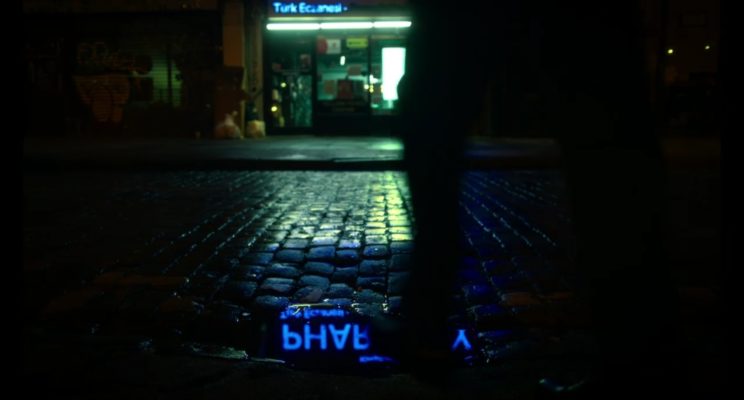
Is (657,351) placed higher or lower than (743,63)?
lower

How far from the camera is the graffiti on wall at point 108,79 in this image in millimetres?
16906

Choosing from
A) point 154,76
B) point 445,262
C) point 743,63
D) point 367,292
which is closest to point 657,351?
point 445,262

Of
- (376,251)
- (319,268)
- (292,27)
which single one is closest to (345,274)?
(319,268)

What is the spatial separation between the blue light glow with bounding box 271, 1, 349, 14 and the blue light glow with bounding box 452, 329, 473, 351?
1479cm

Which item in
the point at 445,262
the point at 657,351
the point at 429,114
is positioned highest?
the point at 429,114

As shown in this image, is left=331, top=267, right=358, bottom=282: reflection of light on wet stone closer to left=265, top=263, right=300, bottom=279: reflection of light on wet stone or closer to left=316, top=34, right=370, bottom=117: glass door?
left=265, top=263, right=300, bottom=279: reflection of light on wet stone

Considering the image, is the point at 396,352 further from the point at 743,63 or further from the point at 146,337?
the point at 743,63

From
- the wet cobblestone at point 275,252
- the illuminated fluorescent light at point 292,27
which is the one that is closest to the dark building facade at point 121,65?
the illuminated fluorescent light at point 292,27

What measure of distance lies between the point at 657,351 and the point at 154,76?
665 inches

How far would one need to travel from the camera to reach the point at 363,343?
2395 mm

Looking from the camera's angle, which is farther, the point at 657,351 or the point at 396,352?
the point at 396,352

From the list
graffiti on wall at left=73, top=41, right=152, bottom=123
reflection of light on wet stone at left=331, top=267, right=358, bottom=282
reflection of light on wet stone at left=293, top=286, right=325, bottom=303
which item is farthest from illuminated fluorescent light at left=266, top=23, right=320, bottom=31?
reflection of light on wet stone at left=293, top=286, right=325, bottom=303

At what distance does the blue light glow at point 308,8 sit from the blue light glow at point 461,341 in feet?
48.5

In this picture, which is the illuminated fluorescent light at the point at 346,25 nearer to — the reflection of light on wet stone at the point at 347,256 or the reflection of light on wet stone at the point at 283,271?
the reflection of light on wet stone at the point at 347,256
